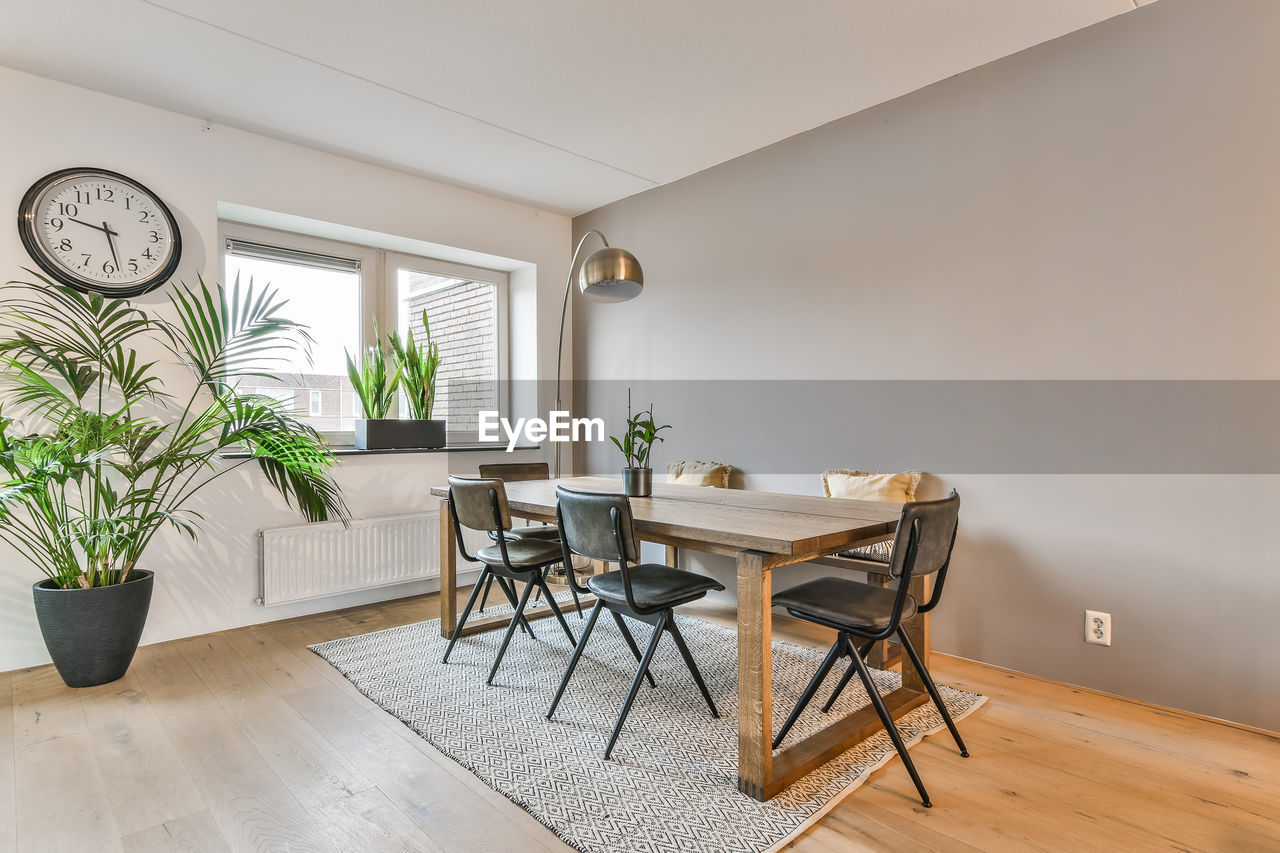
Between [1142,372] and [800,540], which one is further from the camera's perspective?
[1142,372]

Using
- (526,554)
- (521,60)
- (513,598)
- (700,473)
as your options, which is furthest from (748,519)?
(521,60)

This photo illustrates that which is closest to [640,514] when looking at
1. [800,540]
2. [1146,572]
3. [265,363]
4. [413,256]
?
[800,540]

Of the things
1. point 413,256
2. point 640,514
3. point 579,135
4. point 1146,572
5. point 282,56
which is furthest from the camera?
point 413,256

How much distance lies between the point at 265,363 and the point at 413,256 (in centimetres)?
119

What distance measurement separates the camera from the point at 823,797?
71.6 inches

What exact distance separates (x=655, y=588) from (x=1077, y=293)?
6.64ft

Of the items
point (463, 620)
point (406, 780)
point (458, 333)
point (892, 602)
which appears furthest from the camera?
point (458, 333)

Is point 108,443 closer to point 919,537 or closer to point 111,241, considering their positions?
point 111,241

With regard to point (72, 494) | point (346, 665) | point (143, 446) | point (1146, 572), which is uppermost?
point (143, 446)

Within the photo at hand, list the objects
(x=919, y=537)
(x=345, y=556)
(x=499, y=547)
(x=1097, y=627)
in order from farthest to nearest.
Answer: (x=345, y=556) < (x=499, y=547) < (x=1097, y=627) < (x=919, y=537)

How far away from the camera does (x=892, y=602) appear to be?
6.66 ft

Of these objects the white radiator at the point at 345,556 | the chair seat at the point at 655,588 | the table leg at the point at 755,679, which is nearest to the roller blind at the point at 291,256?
the white radiator at the point at 345,556

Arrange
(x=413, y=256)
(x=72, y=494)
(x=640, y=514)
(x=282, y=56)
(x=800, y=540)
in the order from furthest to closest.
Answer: (x=413, y=256) < (x=72, y=494) < (x=282, y=56) < (x=640, y=514) < (x=800, y=540)

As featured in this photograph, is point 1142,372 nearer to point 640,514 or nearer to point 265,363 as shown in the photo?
point 640,514
